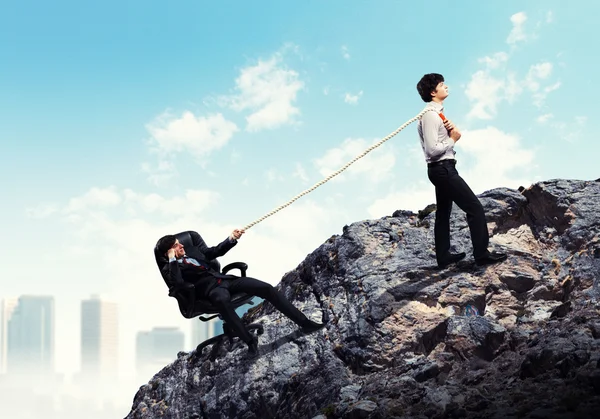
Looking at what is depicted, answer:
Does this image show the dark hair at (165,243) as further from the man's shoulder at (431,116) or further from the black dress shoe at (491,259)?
the black dress shoe at (491,259)

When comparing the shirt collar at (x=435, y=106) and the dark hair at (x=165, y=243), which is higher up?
the shirt collar at (x=435, y=106)

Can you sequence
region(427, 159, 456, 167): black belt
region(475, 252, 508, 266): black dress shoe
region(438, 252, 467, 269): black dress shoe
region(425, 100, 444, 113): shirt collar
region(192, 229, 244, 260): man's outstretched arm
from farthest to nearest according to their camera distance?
region(438, 252, 467, 269): black dress shoe → region(475, 252, 508, 266): black dress shoe → region(192, 229, 244, 260): man's outstretched arm → region(425, 100, 444, 113): shirt collar → region(427, 159, 456, 167): black belt

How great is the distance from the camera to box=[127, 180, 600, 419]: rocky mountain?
7773mm

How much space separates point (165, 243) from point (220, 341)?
248 cm

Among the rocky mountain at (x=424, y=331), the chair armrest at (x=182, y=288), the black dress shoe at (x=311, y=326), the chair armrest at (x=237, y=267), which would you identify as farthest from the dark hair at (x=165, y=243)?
the black dress shoe at (x=311, y=326)

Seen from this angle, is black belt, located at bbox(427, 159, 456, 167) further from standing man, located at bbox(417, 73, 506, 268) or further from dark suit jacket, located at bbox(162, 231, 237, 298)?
dark suit jacket, located at bbox(162, 231, 237, 298)

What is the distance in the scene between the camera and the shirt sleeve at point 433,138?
9984mm

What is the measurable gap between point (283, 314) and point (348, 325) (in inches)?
50.4

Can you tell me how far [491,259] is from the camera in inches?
417

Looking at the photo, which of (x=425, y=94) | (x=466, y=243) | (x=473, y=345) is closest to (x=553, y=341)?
(x=473, y=345)

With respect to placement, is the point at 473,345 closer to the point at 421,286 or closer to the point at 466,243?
the point at 421,286

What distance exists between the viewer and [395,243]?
11.7 meters

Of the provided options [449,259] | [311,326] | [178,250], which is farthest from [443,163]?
[178,250]

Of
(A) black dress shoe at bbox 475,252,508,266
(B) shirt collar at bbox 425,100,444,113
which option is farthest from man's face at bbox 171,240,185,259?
(A) black dress shoe at bbox 475,252,508,266
